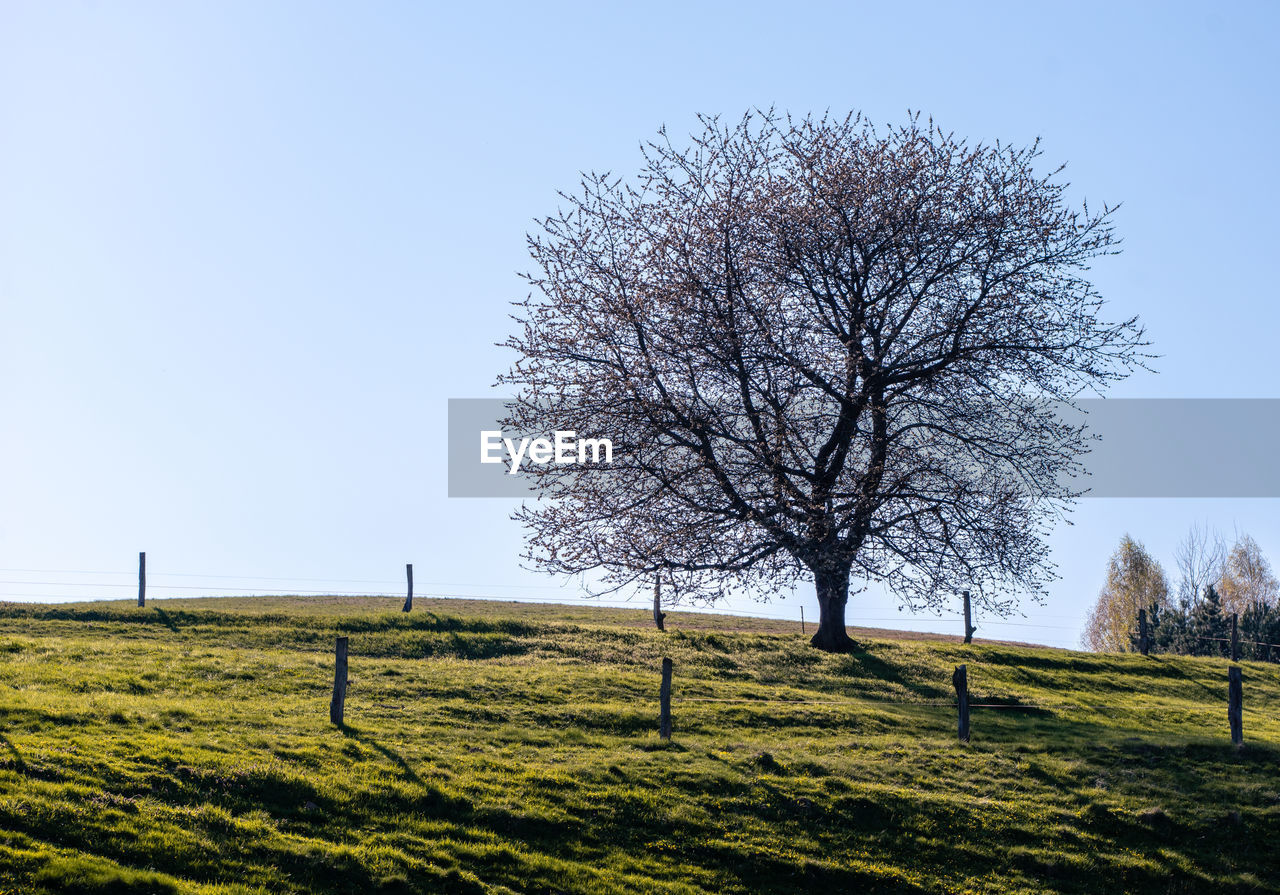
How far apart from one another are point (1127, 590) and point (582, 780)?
68084 mm

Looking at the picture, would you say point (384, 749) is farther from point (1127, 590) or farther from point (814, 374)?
point (1127, 590)

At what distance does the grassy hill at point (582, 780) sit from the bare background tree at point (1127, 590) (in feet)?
150

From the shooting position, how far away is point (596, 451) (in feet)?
86.6

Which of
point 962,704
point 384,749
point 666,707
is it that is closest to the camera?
point 384,749

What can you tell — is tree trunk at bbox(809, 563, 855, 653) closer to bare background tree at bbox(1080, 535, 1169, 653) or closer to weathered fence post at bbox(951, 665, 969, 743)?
weathered fence post at bbox(951, 665, 969, 743)

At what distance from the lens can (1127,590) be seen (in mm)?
74688

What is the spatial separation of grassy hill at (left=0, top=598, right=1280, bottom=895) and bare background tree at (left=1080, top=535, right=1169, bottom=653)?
4578 centimetres

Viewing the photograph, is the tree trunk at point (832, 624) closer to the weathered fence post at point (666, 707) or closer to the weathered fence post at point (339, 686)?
the weathered fence post at point (666, 707)

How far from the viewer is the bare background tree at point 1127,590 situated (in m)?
73.6

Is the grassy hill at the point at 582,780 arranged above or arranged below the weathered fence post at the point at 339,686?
below

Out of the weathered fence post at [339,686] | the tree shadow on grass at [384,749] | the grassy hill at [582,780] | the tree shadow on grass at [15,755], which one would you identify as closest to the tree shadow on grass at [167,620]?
the grassy hill at [582,780]

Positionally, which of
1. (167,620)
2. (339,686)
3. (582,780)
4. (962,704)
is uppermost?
(167,620)

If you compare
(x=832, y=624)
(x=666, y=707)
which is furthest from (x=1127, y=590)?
(x=666, y=707)

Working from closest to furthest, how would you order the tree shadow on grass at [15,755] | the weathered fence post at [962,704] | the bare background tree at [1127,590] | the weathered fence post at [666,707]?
the tree shadow on grass at [15,755] → the weathered fence post at [666,707] → the weathered fence post at [962,704] → the bare background tree at [1127,590]
